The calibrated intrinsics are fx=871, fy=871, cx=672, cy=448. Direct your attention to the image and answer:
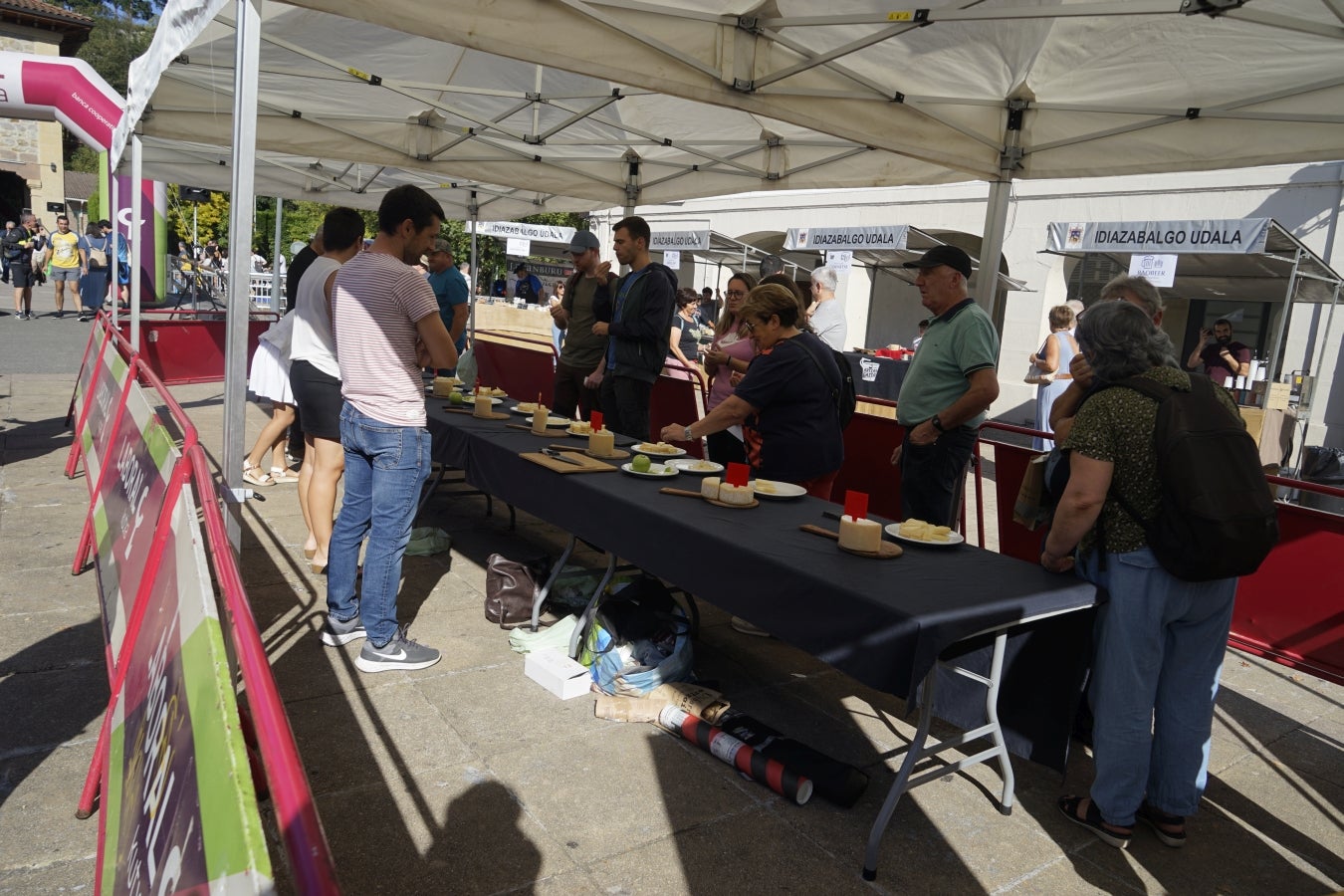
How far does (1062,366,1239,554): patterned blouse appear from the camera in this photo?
2.45 m

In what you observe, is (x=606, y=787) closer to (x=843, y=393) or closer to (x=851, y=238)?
(x=843, y=393)

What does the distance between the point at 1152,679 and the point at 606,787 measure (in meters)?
1.69

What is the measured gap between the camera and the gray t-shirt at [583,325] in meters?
6.09

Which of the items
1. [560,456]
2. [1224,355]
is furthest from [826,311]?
[1224,355]

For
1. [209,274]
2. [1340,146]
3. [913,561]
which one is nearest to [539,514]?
[913,561]

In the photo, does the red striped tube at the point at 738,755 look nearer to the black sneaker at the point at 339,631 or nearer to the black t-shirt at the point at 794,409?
the black t-shirt at the point at 794,409

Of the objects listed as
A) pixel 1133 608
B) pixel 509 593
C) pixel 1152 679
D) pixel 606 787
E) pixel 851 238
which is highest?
pixel 851 238

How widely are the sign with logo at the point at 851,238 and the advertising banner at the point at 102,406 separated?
10.4m

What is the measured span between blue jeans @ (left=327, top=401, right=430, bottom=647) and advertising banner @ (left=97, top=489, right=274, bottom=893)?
3.94 feet

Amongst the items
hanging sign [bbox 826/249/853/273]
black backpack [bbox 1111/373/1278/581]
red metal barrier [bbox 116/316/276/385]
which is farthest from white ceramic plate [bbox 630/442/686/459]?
hanging sign [bbox 826/249/853/273]

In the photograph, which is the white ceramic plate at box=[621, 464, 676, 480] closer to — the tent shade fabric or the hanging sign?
the tent shade fabric

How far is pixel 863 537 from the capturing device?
2.60m

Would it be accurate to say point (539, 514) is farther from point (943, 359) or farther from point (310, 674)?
point (943, 359)

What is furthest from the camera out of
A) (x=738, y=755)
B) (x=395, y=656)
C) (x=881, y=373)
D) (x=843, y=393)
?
(x=881, y=373)
